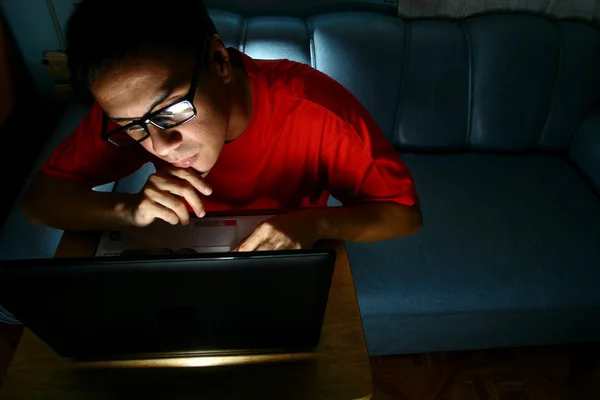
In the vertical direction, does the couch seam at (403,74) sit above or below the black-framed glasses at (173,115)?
below

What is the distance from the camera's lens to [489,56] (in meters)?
1.65

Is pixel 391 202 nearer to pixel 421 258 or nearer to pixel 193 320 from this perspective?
pixel 193 320

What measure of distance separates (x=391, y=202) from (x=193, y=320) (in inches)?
18.4

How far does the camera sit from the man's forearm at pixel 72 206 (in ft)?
2.72

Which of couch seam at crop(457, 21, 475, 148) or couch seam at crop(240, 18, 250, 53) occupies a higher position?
couch seam at crop(240, 18, 250, 53)

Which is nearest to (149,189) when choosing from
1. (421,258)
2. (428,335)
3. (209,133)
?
(209,133)

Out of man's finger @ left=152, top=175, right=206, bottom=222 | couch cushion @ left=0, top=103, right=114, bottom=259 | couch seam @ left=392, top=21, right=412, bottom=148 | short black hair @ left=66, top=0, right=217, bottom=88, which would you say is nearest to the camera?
short black hair @ left=66, top=0, right=217, bottom=88

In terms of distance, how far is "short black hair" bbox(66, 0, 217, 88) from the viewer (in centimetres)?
64

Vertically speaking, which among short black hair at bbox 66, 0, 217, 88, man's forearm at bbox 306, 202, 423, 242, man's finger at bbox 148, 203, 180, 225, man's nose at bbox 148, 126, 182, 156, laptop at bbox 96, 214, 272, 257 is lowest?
man's forearm at bbox 306, 202, 423, 242

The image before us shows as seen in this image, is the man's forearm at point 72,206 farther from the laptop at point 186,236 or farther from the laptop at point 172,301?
the laptop at point 172,301

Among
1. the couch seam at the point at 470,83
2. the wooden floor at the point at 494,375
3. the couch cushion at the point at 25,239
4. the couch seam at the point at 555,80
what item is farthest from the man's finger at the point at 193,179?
the couch seam at the point at 555,80

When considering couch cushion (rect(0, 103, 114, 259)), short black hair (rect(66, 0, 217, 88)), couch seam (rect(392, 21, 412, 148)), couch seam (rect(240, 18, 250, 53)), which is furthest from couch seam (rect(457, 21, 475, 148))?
couch cushion (rect(0, 103, 114, 259))

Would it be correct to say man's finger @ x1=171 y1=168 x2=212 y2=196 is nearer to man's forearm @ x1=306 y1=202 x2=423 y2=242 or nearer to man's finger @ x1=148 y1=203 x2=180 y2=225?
man's finger @ x1=148 y1=203 x2=180 y2=225

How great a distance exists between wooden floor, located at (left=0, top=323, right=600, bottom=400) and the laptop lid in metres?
1.01
